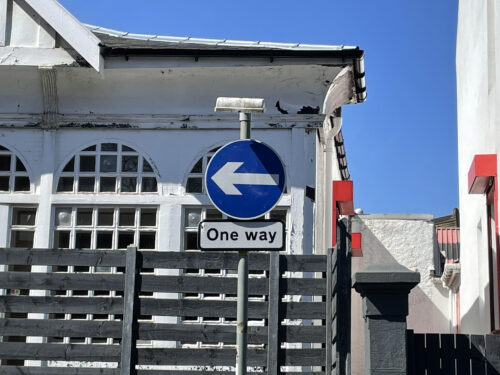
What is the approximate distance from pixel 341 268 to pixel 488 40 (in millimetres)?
5532

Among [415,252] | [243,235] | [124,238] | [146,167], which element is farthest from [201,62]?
[415,252]

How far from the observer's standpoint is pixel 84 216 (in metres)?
10.2

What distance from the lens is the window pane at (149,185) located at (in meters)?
10.2

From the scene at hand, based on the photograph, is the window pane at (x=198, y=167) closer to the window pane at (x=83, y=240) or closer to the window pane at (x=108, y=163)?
the window pane at (x=108, y=163)

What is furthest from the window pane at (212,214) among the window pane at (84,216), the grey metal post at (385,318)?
the grey metal post at (385,318)

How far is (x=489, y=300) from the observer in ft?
42.3

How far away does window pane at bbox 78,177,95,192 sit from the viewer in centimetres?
1020

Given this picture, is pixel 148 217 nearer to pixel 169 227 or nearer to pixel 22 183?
pixel 169 227

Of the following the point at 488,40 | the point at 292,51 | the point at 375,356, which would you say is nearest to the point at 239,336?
the point at 375,356

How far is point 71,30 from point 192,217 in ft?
8.33

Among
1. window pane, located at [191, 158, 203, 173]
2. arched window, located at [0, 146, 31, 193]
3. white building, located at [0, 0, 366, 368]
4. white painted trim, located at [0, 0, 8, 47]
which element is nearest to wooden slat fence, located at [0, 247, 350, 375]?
white building, located at [0, 0, 366, 368]

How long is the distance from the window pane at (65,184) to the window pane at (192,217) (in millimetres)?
1410

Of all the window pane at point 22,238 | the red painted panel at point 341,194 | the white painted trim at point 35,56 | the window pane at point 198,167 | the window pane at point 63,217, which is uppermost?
the white painted trim at point 35,56

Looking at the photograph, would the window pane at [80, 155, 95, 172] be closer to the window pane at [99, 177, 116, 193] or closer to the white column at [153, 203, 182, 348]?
the window pane at [99, 177, 116, 193]
